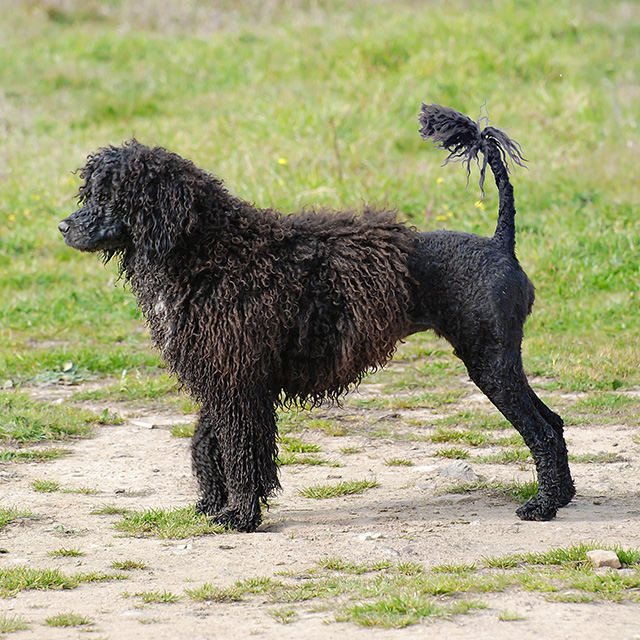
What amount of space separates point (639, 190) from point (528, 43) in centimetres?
524

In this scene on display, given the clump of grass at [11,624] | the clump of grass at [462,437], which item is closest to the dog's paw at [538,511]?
the clump of grass at [462,437]

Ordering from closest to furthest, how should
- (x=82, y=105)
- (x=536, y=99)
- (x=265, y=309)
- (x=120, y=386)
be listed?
(x=265, y=309), (x=120, y=386), (x=536, y=99), (x=82, y=105)

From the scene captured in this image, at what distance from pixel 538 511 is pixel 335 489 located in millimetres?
1334

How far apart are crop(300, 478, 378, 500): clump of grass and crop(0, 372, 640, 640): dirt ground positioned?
59 mm

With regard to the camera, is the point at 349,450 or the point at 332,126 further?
the point at 332,126

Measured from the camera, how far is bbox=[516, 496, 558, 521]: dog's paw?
17.5 feet

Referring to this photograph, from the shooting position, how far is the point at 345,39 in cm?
1591

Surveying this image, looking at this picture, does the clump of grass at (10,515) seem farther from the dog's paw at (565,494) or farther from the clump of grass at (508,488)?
the dog's paw at (565,494)

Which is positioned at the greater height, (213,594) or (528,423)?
(528,423)

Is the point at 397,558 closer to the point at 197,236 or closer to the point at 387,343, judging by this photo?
the point at 387,343

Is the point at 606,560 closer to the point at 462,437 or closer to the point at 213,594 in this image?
the point at 213,594

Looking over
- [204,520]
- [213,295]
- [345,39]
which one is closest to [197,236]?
[213,295]

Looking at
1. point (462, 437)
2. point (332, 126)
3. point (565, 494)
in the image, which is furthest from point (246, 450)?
point (332, 126)

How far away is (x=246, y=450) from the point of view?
5.30 m
